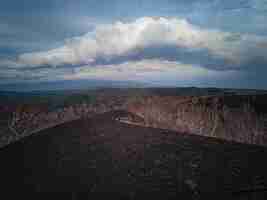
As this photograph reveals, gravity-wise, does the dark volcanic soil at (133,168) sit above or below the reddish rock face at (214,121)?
below

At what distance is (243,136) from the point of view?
6711mm

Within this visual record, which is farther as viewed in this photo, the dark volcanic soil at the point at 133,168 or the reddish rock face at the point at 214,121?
the reddish rock face at the point at 214,121

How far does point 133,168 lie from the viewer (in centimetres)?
423

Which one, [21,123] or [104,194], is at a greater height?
[21,123]

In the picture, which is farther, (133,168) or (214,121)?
(214,121)

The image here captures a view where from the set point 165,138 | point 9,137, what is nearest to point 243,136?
point 165,138

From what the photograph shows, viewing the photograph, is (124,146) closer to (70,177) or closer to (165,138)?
(165,138)

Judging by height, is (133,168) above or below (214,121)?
below

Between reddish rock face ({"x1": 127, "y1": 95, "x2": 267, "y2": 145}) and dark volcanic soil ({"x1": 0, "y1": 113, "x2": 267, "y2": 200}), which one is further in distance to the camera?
reddish rock face ({"x1": 127, "y1": 95, "x2": 267, "y2": 145})

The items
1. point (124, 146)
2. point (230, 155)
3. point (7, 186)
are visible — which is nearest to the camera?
point (7, 186)

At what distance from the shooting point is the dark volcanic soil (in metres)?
3.48

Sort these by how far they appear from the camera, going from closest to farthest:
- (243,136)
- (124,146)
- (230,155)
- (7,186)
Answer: (7,186) → (230,155) → (124,146) → (243,136)

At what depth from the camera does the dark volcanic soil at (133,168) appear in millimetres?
3479

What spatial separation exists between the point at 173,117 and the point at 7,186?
6995 millimetres
